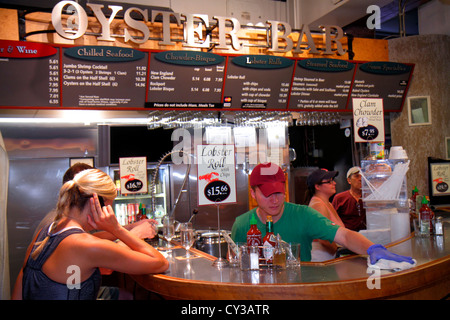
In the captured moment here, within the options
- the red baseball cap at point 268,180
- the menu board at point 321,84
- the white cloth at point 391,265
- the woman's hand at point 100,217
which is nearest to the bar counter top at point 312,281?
the white cloth at point 391,265

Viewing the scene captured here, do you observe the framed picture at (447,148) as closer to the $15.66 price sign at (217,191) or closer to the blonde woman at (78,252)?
the $15.66 price sign at (217,191)

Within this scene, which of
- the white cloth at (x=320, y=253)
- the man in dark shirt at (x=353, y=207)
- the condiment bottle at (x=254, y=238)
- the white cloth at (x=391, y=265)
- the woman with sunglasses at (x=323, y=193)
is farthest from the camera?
the man in dark shirt at (x=353, y=207)

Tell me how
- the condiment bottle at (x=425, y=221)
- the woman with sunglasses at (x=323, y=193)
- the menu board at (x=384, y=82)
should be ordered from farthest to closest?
Result: the menu board at (x=384, y=82) → the woman with sunglasses at (x=323, y=193) → the condiment bottle at (x=425, y=221)

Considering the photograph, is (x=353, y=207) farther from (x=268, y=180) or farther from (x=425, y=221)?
(x=268, y=180)

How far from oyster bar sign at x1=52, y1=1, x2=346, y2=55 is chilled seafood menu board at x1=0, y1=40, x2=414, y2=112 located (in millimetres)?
123

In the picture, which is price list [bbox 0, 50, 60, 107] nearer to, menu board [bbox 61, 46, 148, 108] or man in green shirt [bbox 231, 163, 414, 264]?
menu board [bbox 61, 46, 148, 108]

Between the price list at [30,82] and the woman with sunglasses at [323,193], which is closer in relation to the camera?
the woman with sunglasses at [323,193]

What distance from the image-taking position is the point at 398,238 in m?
2.89

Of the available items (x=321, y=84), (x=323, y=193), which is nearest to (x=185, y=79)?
(x=321, y=84)

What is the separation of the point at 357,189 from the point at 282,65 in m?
1.60

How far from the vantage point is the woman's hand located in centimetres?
197

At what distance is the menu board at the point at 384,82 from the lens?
4.93 m

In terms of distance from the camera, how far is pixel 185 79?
426cm
